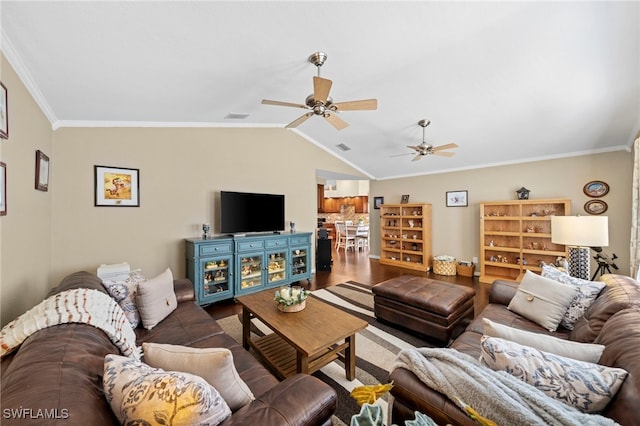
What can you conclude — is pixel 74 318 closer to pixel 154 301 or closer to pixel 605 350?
pixel 154 301

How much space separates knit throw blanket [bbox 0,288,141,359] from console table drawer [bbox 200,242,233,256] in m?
1.82

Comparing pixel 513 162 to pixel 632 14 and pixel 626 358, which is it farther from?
pixel 626 358

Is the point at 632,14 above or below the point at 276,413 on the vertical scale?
above

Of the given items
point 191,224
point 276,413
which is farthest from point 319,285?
point 276,413

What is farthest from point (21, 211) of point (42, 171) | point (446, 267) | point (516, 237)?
point (516, 237)

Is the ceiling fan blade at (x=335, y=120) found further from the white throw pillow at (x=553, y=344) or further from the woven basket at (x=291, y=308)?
the white throw pillow at (x=553, y=344)

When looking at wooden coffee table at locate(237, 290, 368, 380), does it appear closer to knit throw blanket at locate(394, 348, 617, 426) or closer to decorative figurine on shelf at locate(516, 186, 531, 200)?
knit throw blanket at locate(394, 348, 617, 426)

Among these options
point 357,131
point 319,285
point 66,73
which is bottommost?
point 319,285

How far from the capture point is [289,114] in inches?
159

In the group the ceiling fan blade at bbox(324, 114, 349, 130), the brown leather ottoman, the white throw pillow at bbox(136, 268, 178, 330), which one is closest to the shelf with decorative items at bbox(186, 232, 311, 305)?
the white throw pillow at bbox(136, 268, 178, 330)

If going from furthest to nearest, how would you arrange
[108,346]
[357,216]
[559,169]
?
[357,216] → [559,169] → [108,346]

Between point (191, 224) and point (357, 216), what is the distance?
7.81 metres

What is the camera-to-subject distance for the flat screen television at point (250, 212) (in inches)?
150

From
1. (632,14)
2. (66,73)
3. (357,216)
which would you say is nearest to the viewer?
(632,14)
